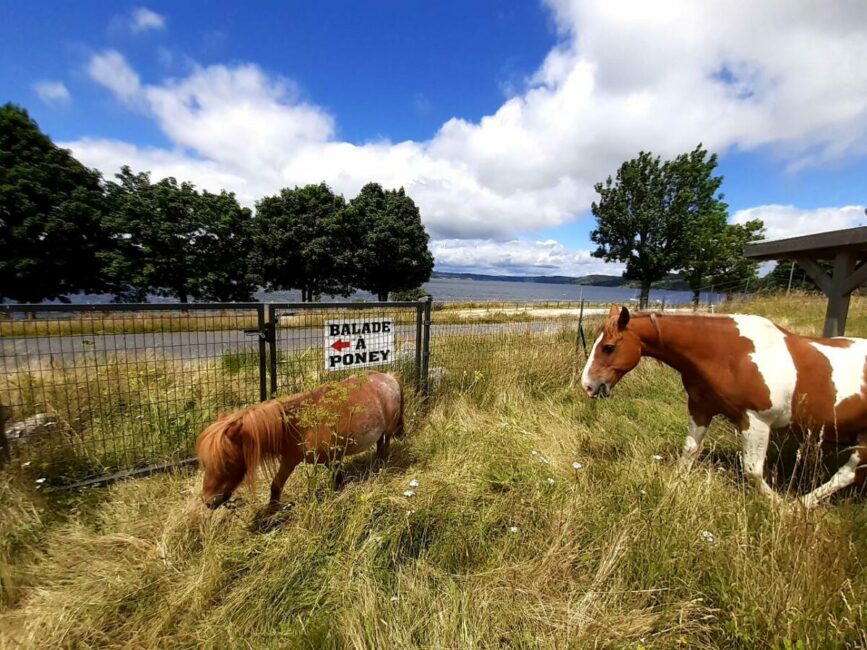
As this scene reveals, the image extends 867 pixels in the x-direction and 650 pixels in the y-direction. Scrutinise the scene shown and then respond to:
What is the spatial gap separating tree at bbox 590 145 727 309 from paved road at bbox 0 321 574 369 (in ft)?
67.6

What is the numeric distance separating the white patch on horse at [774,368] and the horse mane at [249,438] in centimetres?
344

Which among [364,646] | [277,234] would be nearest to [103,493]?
[364,646]

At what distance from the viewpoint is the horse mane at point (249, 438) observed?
210cm

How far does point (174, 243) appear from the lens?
1839cm

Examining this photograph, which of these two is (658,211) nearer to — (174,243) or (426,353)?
(426,353)

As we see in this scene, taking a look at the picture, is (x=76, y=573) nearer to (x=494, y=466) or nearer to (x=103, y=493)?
(x=103, y=493)

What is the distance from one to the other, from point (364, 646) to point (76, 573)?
6.21ft

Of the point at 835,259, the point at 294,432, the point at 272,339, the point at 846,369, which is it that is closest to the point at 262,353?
the point at 272,339

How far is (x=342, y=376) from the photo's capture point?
154 inches

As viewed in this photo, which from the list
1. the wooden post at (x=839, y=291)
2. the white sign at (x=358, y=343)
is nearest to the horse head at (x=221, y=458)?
the white sign at (x=358, y=343)

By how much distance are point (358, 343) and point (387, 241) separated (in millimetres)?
19759

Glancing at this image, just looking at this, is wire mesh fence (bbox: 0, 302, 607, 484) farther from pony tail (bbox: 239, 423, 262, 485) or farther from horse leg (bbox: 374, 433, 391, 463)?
pony tail (bbox: 239, 423, 262, 485)

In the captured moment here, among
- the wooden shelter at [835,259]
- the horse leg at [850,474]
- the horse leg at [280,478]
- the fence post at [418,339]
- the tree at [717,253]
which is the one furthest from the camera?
the tree at [717,253]

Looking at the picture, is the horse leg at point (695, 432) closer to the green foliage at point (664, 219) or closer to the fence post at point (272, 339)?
the fence post at point (272, 339)
